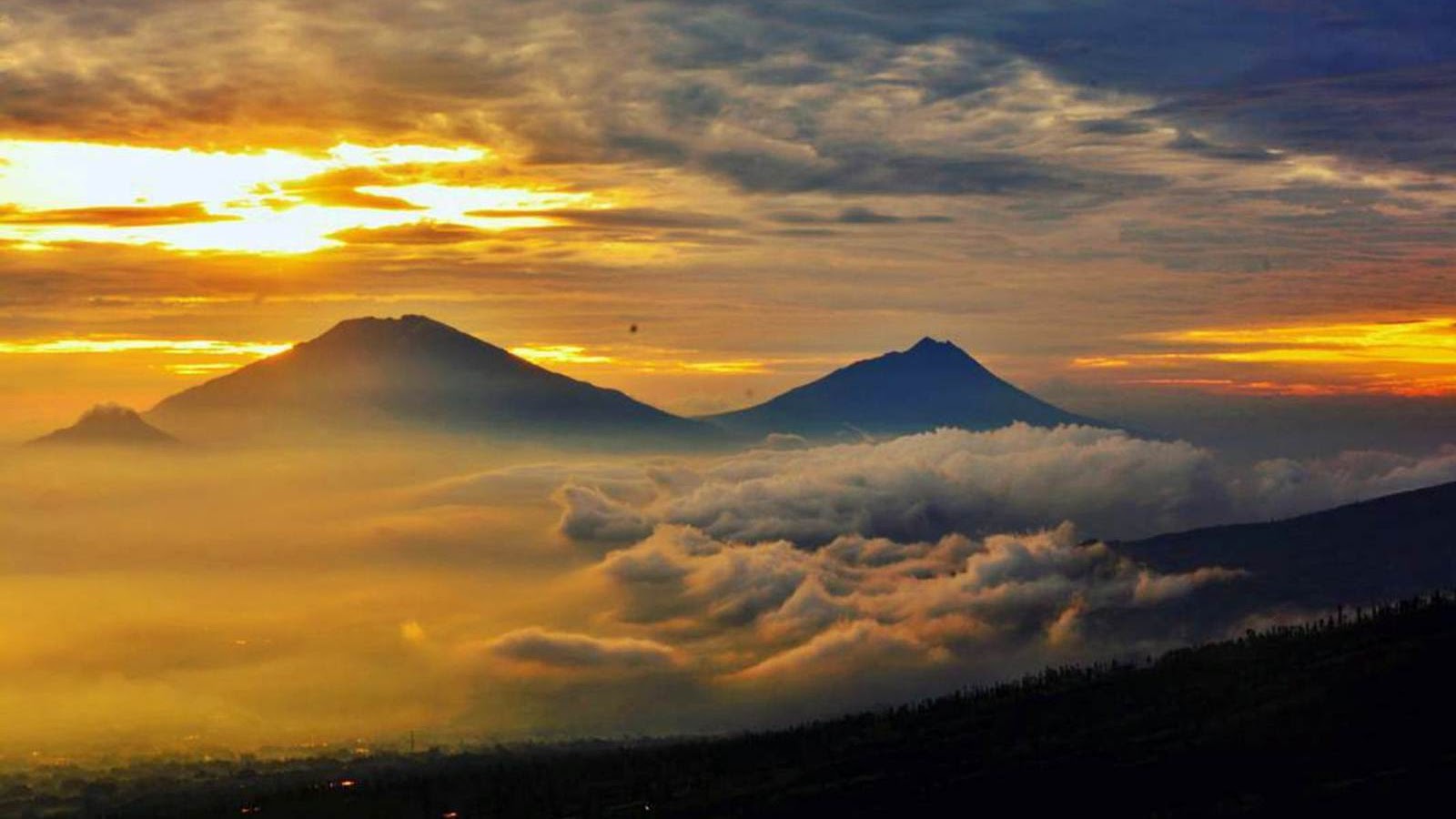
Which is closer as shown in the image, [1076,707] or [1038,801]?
[1038,801]

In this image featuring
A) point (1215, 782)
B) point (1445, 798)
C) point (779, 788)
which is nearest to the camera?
point (1445, 798)

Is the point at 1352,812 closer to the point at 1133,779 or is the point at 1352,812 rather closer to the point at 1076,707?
the point at 1133,779

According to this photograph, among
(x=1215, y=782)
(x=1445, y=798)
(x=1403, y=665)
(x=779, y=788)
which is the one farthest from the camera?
(x=779, y=788)

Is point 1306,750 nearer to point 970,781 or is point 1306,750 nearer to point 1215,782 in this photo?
point 1215,782

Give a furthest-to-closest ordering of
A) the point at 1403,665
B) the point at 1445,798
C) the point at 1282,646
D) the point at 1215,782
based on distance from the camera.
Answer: the point at 1282,646 < the point at 1403,665 < the point at 1215,782 < the point at 1445,798

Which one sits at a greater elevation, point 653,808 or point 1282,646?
point 1282,646

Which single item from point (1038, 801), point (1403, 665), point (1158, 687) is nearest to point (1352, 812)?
point (1038, 801)

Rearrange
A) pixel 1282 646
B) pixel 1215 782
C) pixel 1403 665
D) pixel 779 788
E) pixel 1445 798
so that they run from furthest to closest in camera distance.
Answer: pixel 1282 646 < pixel 779 788 < pixel 1403 665 < pixel 1215 782 < pixel 1445 798

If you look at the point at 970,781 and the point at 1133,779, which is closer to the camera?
the point at 1133,779

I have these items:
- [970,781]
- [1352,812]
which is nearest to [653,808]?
[970,781]
